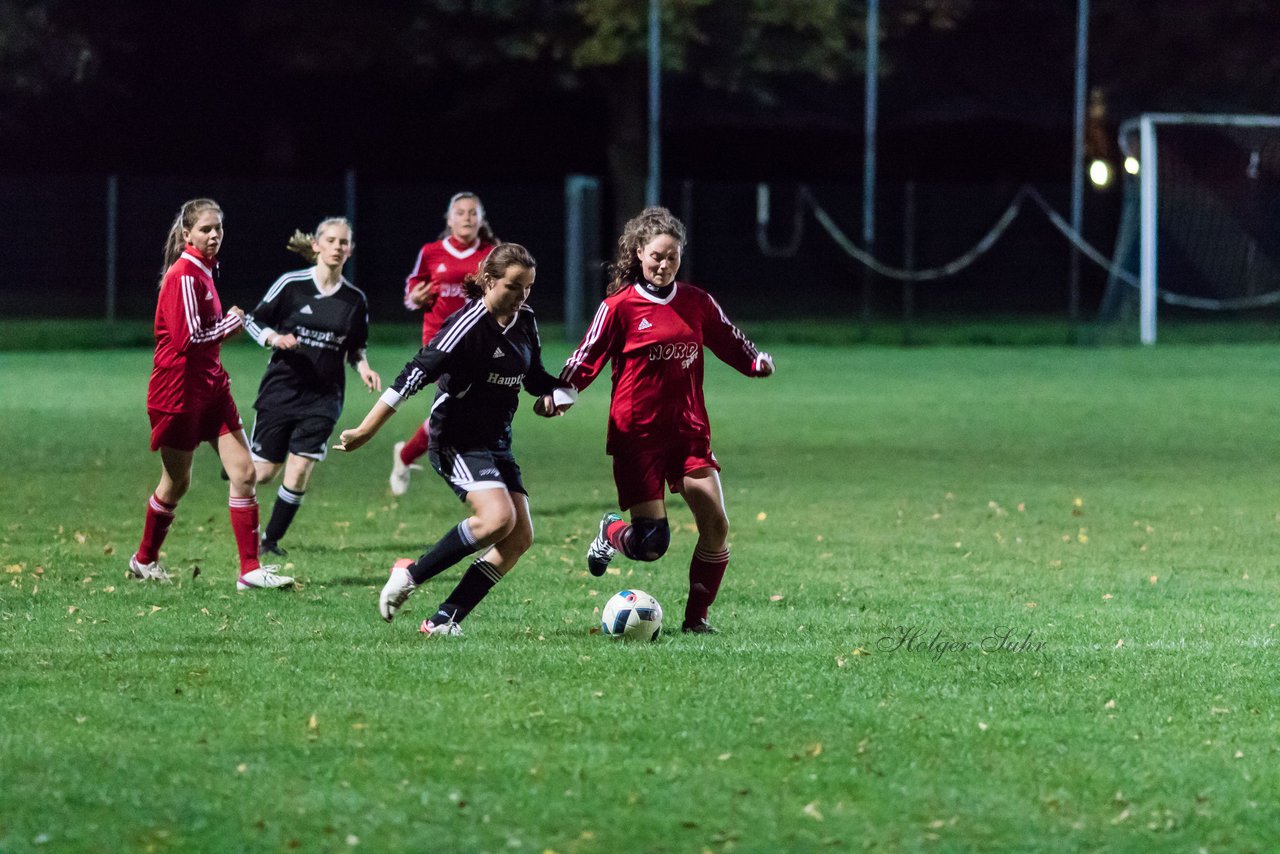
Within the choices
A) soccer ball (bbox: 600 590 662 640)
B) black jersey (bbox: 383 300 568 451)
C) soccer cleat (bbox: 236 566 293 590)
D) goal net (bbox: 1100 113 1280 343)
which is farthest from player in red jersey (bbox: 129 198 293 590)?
goal net (bbox: 1100 113 1280 343)

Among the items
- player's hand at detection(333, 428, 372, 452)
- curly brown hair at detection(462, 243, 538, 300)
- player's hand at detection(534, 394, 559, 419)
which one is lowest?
player's hand at detection(333, 428, 372, 452)

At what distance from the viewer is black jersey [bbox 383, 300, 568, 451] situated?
7473mm

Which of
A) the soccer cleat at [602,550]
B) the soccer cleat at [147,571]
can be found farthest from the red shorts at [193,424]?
the soccer cleat at [602,550]

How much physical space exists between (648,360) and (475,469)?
0.83 meters

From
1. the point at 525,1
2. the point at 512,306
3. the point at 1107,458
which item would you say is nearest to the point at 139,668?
the point at 512,306

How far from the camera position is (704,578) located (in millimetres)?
7879

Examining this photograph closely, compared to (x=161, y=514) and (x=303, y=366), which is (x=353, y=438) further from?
(x=303, y=366)

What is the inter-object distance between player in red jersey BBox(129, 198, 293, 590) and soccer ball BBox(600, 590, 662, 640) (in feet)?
6.72

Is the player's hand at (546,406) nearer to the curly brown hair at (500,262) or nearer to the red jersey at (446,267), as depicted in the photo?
the curly brown hair at (500,262)

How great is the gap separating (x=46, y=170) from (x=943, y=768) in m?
37.3

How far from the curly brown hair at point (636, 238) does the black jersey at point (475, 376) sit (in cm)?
42

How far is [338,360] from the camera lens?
10492 mm

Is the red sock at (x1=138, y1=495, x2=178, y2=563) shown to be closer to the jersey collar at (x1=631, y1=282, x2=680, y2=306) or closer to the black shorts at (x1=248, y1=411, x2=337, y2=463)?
the black shorts at (x1=248, y1=411, x2=337, y2=463)

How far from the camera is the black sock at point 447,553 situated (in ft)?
24.8
